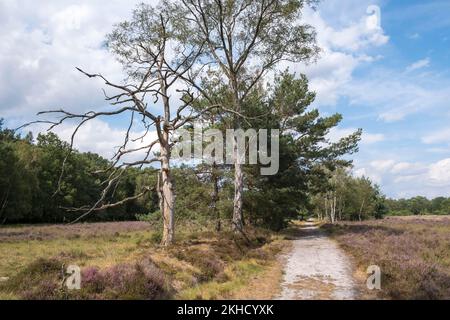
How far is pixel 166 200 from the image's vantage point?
16609mm

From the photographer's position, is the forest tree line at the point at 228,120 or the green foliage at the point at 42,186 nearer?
the forest tree line at the point at 228,120

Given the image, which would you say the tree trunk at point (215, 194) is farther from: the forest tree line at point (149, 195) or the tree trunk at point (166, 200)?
the tree trunk at point (166, 200)

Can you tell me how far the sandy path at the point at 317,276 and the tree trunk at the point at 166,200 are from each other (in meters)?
4.72

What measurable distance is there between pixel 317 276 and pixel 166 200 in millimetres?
6709

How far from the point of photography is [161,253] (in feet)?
47.2

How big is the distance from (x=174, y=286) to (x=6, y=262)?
10584 mm

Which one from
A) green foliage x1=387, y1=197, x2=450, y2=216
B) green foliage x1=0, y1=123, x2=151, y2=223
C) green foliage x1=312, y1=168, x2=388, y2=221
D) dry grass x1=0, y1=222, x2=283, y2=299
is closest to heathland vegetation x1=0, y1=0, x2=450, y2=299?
dry grass x1=0, y1=222, x2=283, y2=299

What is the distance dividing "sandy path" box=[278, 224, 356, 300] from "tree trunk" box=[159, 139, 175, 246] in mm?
4718

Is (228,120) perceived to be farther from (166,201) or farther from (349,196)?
(349,196)

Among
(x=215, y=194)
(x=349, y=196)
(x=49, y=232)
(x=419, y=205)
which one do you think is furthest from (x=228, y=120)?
(x=419, y=205)

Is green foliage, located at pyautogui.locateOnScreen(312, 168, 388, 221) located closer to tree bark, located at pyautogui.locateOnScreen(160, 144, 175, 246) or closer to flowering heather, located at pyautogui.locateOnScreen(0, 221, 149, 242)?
flowering heather, located at pyautogui.locateOnScreen(0, 221, 149, 242)

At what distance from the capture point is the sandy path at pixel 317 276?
403 inches

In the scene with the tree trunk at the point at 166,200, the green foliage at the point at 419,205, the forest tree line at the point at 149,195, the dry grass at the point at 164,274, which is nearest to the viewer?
the dry grass at the point at 164,274

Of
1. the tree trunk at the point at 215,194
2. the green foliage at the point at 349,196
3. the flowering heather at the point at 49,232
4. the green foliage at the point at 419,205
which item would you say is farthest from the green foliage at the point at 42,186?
the green foliage at the point at 419,205
